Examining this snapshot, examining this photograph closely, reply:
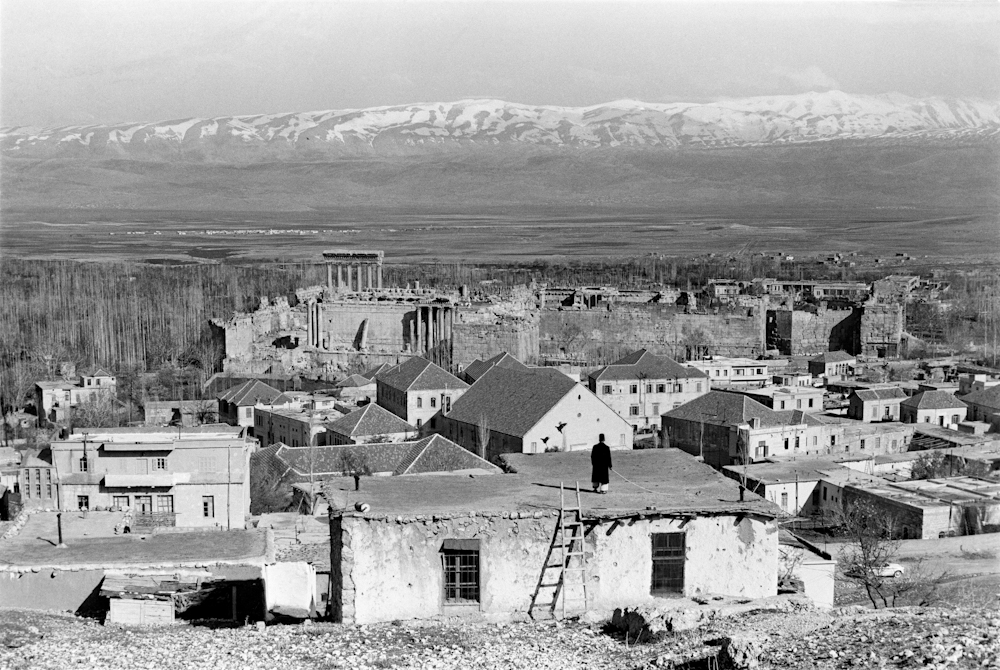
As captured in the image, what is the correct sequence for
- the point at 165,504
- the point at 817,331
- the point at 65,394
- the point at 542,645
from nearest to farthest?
1. the point at 542,645
2. the point at 165,504
3. the point at 65,394
4. the point at 817,331

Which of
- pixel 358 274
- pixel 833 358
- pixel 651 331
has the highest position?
pixel 358 274

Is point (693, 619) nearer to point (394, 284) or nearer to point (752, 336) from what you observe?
point (752, 336)

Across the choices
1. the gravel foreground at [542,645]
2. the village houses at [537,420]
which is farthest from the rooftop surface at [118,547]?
the village houses at [537,420]

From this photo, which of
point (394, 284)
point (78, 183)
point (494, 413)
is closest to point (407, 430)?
point (494, 413)

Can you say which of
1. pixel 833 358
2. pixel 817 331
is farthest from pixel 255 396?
pixel 817 331

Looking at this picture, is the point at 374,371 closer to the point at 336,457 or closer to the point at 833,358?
the point at 833,358

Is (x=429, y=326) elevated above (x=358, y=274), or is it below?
below
